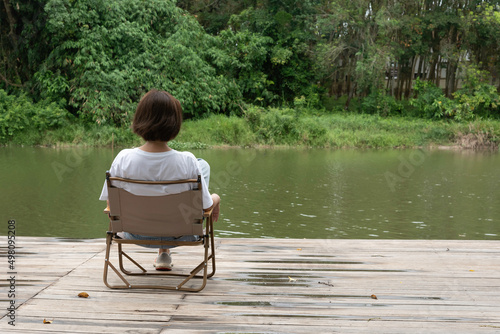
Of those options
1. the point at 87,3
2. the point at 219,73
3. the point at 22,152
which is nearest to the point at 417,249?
the point at 22,152

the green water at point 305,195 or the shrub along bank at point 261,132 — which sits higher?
the green water at point 305,195

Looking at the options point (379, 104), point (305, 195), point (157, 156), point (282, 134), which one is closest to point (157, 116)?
point (157, 156)

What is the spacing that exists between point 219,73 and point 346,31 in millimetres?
5623

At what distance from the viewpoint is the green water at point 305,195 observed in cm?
751

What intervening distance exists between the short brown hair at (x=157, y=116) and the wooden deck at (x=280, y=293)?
820mm

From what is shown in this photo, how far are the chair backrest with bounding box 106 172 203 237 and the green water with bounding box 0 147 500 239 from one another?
157 inches

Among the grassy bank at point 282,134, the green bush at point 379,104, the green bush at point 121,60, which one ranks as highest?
the green bush at point 121,60

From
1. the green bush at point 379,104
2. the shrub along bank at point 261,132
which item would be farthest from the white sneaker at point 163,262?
the green bush at point 379,104

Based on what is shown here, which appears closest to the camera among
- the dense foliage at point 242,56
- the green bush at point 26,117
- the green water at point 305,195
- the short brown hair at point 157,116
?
the short brown hair at point 157,116

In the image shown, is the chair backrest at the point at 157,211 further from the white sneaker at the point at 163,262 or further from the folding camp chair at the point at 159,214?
the white sneaker at the point at 163,262

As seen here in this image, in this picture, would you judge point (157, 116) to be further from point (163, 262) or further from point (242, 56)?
point (242, 56)

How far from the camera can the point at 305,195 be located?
1019 centimetres

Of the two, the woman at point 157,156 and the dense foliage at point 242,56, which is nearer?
the woman at point 157,156

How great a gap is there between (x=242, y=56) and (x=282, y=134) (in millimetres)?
5167
